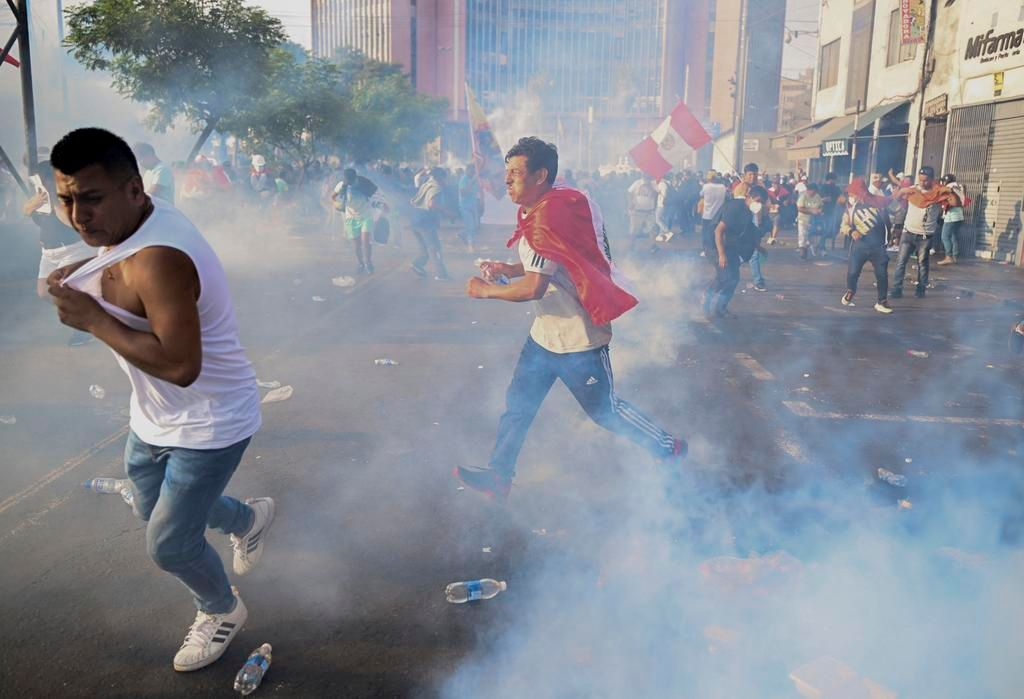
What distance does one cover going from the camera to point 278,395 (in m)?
6.55

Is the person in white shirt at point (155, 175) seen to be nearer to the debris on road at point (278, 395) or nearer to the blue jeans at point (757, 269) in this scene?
the debris on road at point (278, 395)

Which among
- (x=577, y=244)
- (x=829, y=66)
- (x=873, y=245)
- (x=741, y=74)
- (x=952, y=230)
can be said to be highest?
(x=829, y=66)

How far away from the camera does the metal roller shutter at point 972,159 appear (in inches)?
692

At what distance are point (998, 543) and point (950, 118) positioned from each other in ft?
58.9

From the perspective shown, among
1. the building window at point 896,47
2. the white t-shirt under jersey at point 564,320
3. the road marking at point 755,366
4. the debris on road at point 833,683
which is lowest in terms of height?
the road marking at point 755,366

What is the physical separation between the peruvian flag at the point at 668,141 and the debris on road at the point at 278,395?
1442 centimetres

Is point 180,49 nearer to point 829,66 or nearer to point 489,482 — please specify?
point 489,482

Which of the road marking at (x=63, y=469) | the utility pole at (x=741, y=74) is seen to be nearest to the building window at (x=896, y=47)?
the utility pole at (x=741, y=74)

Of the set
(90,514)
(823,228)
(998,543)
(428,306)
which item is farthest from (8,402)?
(823,228)

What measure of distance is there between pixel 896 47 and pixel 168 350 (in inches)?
977

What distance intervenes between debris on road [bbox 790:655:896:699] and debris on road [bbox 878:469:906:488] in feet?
6.86

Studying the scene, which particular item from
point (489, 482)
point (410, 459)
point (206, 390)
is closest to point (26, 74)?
point (410, 459)

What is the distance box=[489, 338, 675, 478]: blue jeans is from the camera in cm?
409

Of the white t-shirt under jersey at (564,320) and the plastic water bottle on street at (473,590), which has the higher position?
the white t-shirt under jersey at (564,320)
